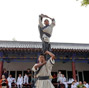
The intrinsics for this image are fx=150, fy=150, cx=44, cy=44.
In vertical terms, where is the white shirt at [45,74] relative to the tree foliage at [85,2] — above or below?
below

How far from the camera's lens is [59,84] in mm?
11320

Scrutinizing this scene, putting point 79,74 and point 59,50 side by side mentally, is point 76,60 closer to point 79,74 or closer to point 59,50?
point 79,74

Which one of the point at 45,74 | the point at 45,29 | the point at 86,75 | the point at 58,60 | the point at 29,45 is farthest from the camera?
the point at 29,45

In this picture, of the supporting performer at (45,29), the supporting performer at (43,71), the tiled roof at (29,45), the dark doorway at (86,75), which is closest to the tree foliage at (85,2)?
the supporting performer at (45,29)

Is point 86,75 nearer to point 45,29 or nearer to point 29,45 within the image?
point 29,45

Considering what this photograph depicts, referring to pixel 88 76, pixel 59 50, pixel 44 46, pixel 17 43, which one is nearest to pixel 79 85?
pixel 59 50

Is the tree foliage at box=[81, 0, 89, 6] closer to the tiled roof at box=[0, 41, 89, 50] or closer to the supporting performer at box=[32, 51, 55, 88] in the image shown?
the supporting performer at box=[32, 51, 55, 88]

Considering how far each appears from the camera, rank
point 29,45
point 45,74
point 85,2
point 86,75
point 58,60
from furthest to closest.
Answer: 1. point 29,45
2. point 86,75
3. point 58,60
4. point 85,2
5. point 45,74

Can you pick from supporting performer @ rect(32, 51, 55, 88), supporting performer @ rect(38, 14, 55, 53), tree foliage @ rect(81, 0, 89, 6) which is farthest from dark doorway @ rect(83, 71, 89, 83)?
supporting performer @ rect(32, 51, 55, 88)

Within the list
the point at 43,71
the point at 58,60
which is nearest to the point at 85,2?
the point at 43,71

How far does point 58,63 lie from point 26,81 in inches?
145

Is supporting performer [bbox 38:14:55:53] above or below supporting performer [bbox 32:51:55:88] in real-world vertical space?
above

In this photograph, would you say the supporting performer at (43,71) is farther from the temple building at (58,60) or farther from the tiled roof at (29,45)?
the tiled roof at (29,45)

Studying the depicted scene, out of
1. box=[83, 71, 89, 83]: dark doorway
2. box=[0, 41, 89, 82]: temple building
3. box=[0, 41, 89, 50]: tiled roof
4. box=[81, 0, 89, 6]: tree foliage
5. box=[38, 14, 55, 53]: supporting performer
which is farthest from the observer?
box=[0, 41, 89, 50]: tiled roof
